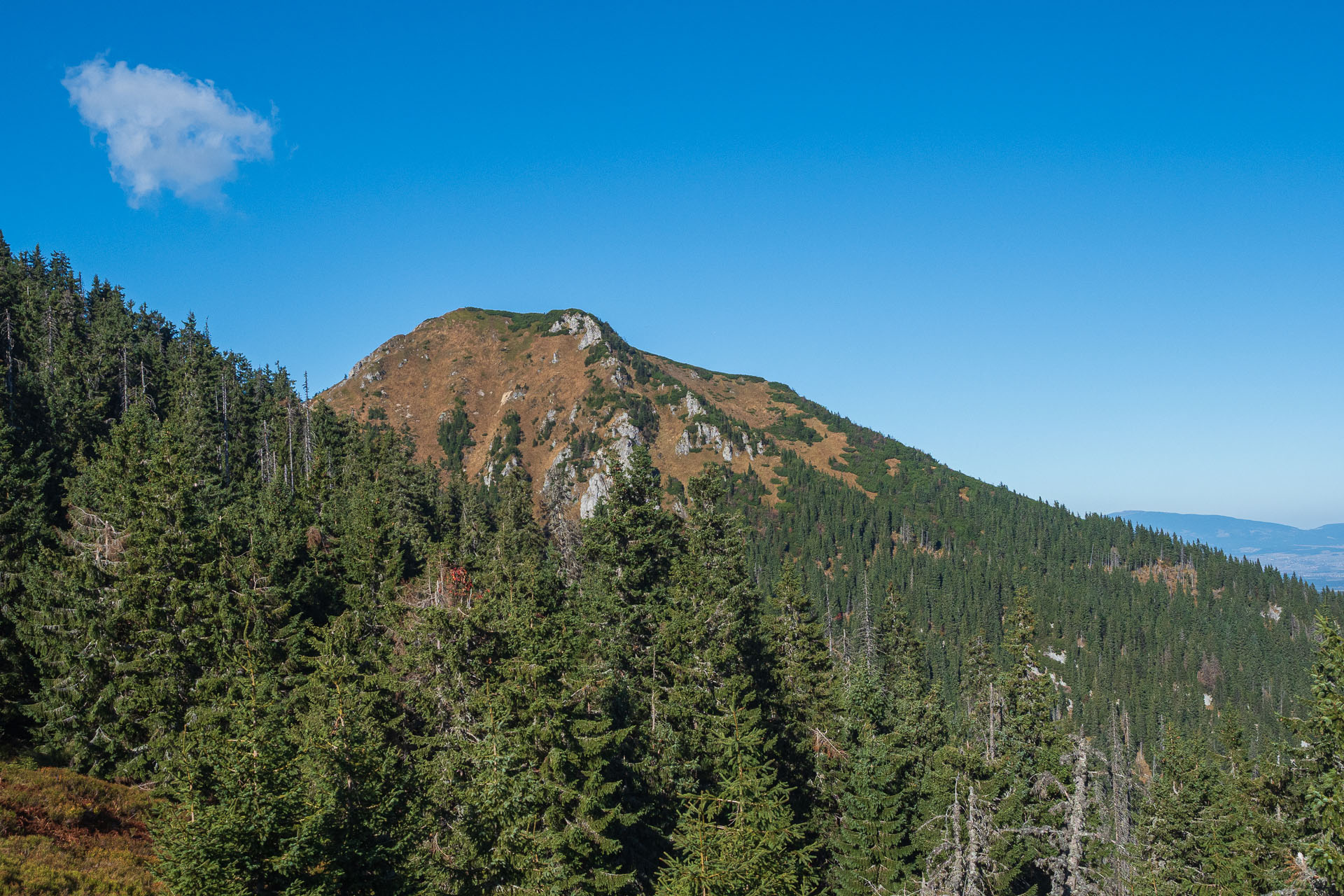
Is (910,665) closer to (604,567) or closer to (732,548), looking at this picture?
(732,548)

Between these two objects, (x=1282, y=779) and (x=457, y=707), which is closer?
(x=457, y=707)

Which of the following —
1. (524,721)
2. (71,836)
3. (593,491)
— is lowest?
(71,836)

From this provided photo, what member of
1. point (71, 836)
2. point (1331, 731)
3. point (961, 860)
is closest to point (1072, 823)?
point (1331, 731)

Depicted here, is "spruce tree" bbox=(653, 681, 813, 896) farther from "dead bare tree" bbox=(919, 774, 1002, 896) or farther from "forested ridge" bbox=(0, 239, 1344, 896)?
"dead bare tree" bbox=(919, 774, 1002, 896)

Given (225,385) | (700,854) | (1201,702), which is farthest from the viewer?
(1201,702)

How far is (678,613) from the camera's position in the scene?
100 feet

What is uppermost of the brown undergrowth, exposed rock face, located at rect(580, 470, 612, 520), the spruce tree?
exposed rock face, located at rect(580, 470, 612, 520)

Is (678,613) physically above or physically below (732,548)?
below

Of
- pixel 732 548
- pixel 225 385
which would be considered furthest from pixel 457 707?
pixel 225 385

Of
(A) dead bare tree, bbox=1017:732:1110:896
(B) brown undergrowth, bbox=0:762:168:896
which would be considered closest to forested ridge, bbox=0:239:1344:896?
(A) dead bare tree, bbox=1017:732:1110:896

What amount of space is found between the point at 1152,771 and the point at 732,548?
126 m

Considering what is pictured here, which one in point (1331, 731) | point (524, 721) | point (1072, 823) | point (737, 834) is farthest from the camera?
point (1072, 823)

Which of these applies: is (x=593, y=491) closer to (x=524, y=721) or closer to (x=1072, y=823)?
(x=1072, y=823)

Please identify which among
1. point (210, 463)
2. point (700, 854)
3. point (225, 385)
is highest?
point (225, 385)
